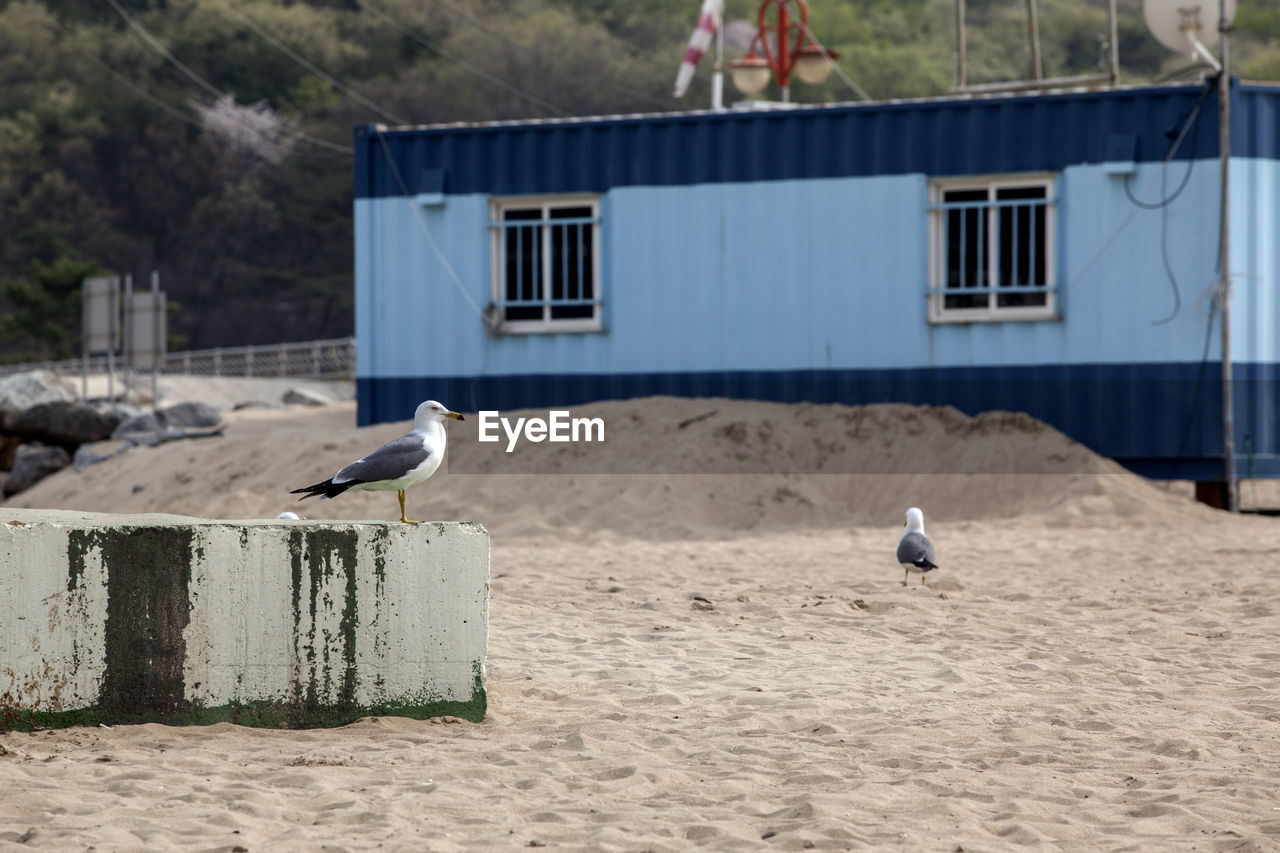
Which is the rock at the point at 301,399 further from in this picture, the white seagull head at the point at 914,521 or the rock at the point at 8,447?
the white seagull head at the point at 914,521

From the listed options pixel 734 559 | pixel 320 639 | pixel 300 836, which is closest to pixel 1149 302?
pixel 734 559

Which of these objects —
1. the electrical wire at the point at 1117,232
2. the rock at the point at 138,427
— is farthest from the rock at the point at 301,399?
the electrical wire at the point at 1117,232

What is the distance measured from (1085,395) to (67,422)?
38.2ft

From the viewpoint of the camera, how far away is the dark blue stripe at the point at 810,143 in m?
13.9

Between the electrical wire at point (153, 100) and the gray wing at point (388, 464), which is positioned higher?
the electrical wire at point (153, 100)

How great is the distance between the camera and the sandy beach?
15.5 ft

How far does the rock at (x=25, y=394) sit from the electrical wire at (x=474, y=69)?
31170mm

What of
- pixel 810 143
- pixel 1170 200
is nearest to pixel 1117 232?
pixel 1170 200

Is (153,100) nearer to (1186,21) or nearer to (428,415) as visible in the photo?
(1186,21)

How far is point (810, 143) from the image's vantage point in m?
14.8

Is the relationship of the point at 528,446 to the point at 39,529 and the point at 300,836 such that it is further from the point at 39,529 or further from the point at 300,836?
the point at 300,836

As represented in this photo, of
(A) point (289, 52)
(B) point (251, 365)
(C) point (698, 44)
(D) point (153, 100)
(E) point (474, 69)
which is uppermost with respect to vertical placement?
(A) point (289, 52)

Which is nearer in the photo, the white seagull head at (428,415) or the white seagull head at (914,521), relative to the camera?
the white seagull head at (428,415)

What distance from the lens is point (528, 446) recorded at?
14.8 m
